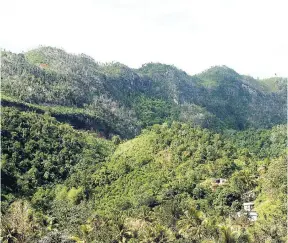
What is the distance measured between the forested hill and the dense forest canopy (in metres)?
0.56

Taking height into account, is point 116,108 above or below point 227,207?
above

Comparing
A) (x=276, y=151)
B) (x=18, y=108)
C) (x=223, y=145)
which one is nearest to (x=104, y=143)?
(x=18, y=108)

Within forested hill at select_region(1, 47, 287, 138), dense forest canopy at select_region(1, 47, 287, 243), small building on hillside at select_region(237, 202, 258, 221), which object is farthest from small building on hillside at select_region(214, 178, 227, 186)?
forested hill at select_region(1, 47, 287, 138)

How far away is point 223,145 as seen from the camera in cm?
7906

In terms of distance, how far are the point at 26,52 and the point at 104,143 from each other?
7258 cm

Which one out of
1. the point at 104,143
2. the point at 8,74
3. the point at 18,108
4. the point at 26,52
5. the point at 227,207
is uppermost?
the point at 26,52

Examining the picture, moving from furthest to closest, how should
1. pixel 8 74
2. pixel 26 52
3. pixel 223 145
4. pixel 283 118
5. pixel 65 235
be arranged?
pixel 283 118 < pixel 26 52 < pixel 8 74 < pixel 223 145 < pixel 65 235

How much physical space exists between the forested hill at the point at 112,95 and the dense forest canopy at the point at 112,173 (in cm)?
56

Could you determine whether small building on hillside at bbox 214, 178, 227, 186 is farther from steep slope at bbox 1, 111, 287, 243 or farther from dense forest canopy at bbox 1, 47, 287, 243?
steep slope at bbox 1, 111, 287, 243

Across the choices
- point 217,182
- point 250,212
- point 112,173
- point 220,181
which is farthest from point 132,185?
point 250,212

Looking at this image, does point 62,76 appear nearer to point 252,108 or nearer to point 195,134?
point 195,134

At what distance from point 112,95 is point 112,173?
72.1 metres

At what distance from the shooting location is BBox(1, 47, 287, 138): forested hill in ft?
363

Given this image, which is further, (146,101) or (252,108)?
(252,108)
